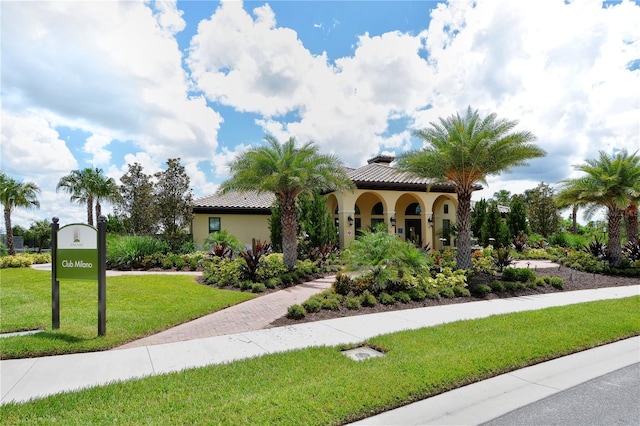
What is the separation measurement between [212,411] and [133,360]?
8.33 ft

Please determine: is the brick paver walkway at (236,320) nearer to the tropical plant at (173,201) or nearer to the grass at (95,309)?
the grass at (95,309)

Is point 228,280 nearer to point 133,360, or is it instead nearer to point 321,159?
point 321,159

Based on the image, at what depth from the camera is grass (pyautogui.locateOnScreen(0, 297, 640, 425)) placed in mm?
3842

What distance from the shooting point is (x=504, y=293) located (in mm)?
12000

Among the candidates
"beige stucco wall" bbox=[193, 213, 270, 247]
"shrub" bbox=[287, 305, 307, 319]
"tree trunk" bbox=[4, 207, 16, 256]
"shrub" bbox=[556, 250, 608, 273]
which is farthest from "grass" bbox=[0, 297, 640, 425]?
"tree trunk" bbox=[4, 207, 16, 256]

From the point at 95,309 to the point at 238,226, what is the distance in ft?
53.1

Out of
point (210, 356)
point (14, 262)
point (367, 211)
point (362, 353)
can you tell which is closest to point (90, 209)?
point (14, 262)

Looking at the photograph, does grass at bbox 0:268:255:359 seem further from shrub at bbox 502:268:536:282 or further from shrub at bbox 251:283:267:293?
shrub at bbox 502:268:536:282

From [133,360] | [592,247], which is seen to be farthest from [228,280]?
[592,247]

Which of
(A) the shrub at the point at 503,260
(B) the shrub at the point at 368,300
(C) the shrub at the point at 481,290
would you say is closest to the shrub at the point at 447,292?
(C) the shrub at the point at 481,290

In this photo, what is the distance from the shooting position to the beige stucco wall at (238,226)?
2416 centimetres

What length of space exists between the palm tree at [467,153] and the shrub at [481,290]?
209cm

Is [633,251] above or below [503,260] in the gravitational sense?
below

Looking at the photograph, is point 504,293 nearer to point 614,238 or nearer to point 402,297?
point 402,297
